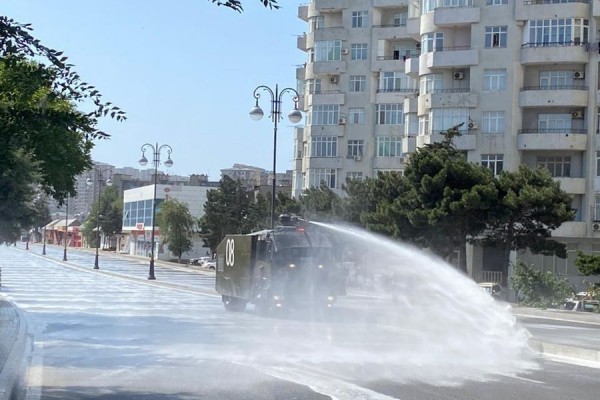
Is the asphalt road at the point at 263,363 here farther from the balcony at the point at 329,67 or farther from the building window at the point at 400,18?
the building window at the point at 400,18

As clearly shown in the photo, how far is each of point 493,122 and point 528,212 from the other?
13566 millimetres

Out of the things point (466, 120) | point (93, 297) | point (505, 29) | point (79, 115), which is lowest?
point (93, 297)

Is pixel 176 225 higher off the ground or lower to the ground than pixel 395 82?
lower

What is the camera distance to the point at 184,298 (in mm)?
40062

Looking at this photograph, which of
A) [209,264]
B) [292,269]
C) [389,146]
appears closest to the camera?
[292,269]

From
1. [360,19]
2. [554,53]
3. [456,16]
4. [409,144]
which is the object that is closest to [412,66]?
[409,144]

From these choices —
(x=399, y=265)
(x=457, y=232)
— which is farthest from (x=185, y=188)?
(x=399, y=265)

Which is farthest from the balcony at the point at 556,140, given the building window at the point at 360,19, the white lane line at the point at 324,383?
the white lane line at the point at 324,383

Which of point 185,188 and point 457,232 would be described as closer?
point 457,232

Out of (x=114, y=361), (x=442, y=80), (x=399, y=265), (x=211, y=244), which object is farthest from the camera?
(x=211, y=244)

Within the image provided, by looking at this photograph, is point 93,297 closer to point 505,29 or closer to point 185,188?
point 505,29

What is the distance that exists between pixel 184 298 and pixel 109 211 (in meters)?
118

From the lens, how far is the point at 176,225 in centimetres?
10119

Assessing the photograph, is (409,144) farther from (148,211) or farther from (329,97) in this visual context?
(148,211)
